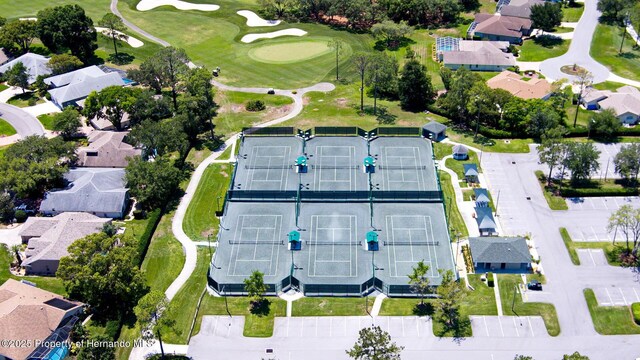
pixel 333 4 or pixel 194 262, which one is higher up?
pixel 333 4

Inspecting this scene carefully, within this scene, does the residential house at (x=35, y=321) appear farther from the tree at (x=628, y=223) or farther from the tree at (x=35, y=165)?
the tree at (x=628, y=223)

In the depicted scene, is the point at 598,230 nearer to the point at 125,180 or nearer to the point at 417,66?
the point at 417,66

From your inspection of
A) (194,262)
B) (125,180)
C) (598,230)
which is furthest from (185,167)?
(598,230)

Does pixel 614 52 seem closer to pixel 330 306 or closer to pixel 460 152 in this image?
pixel 460 152

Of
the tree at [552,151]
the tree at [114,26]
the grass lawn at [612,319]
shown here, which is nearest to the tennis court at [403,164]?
the tree at [552,151]

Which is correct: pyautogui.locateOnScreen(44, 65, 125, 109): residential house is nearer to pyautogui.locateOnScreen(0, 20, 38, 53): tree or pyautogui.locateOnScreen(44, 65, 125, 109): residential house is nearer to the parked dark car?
pyautogui.locateOnScreen(0, 20, 38, 53): tree
